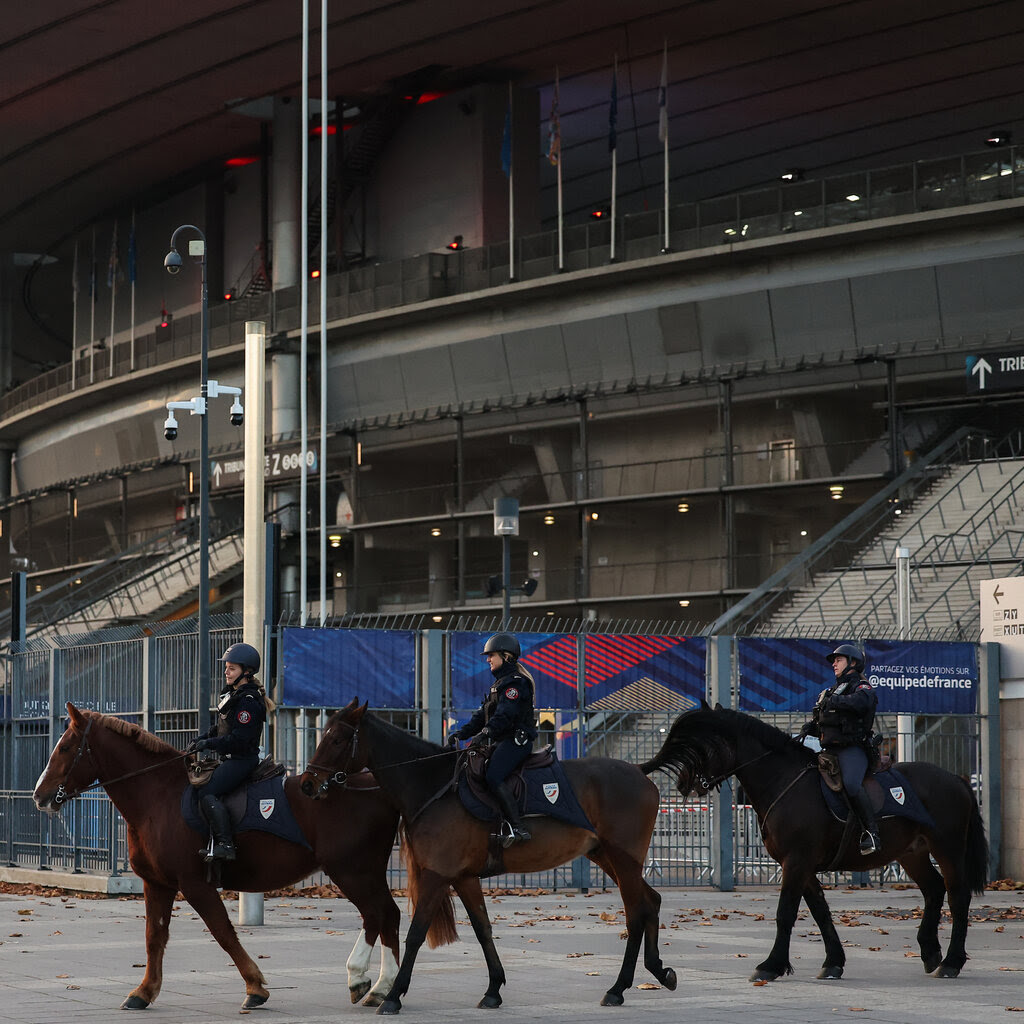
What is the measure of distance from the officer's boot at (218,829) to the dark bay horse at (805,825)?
3.35 metres

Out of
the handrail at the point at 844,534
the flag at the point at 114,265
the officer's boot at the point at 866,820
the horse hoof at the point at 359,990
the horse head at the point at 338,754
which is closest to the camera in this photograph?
the horse head at the point at 338,754

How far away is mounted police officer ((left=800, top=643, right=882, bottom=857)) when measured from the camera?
567 inches

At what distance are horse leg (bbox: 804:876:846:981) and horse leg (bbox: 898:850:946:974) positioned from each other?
74 centimetres

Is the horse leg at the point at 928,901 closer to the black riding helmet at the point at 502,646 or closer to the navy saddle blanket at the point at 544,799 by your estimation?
the navy saddle blanket at the point at 544,799

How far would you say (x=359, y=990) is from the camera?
42.5ft

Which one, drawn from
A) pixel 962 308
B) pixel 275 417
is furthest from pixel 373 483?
pixel 962 308

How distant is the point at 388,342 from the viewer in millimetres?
54000

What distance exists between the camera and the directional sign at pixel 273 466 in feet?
171

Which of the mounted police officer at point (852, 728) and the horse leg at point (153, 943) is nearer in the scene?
the horse leg at point (153, 943)

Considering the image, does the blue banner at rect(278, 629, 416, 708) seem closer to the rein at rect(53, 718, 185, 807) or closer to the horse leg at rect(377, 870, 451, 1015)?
the rein at rect(53, 718, 185, 807)

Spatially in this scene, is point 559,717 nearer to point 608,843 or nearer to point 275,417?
point 608,843

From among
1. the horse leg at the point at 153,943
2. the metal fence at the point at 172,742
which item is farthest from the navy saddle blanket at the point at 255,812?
the metal fence at the point at 172,742

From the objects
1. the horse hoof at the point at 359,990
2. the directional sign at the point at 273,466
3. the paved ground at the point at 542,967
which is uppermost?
the directional sign at the point at 273,466

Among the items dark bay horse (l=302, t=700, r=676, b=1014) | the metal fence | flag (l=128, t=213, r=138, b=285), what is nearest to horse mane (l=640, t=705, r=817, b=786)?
dark bay horse (l=302, t=700, r=676, b=1014)
